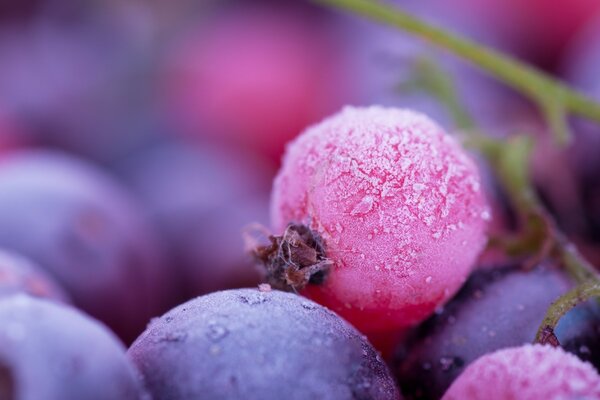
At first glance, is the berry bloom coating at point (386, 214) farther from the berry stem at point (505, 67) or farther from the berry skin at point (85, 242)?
the berry skin at point (85, 242)

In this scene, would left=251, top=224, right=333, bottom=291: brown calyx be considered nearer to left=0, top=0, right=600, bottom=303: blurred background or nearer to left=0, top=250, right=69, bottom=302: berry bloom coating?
left=0, top=250, right=69, bottom=302: berry bloom coating

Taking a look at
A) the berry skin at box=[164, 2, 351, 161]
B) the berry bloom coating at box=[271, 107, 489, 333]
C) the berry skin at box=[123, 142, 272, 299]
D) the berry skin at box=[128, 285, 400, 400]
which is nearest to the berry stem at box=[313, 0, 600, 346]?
the berry bloom coating at box=[271, 107, 489, 333]

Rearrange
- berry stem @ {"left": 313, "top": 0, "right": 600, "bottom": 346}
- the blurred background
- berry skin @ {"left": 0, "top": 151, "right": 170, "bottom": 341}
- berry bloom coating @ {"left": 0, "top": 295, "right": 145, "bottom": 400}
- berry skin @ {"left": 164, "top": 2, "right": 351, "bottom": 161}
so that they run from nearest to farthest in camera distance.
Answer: berry bloom coating @ {"left": 0, "top": 295, "right": 145, "bottom": 400} < berry stem @ {"left": 313, "top": 0, "right": 600, "bottom": 346} < berry skin @ {"left": 0, "top": 151, "right": 170, "bottom": 341} < the blurred background < berry skin @ {"left": 164, "top": 2, "right": 351, "bottom": 161}

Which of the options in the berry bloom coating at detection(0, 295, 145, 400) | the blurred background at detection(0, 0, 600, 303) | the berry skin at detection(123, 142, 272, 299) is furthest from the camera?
the blurred background at detection(0, 0, 600, 303)

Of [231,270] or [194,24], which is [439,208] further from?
[194,24]

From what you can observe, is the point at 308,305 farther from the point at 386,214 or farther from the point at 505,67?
the point at 505,67

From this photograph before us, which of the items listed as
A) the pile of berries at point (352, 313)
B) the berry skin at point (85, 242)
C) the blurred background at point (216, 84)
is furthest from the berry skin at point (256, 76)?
the pile of berries at point (352, 313)

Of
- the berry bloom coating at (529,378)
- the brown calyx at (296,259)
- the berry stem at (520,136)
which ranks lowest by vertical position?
the berry bloom coating at (529,378)
